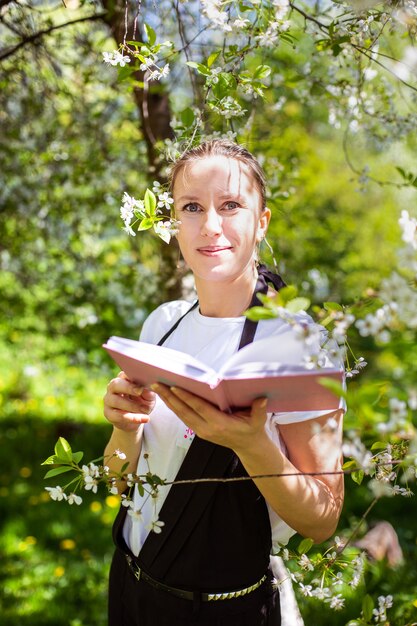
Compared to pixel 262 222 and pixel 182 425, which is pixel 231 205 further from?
pixel 182 425

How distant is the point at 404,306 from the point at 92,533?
3072 mm

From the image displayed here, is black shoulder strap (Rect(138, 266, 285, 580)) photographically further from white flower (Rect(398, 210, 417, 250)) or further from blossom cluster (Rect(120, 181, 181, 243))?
white flower (Rect(398, 210, 417, 250))

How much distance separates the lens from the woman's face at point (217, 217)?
1.52 m

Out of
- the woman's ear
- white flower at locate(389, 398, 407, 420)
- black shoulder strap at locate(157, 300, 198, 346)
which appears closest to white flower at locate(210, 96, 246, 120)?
the woman's ear

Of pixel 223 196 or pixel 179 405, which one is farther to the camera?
pixel 223 196

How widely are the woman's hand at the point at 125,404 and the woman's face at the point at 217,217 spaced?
1.05 ft

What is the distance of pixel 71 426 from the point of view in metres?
4.73

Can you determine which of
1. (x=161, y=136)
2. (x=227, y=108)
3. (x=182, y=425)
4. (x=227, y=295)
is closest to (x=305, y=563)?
(x=182, y=425)

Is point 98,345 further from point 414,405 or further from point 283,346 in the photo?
point 414,405

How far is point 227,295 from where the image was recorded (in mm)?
1620

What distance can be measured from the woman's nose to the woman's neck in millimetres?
138

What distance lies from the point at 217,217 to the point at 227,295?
0.69 ft

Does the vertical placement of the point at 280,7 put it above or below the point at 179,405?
above

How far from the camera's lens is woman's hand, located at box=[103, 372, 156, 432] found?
1499 millimetres
